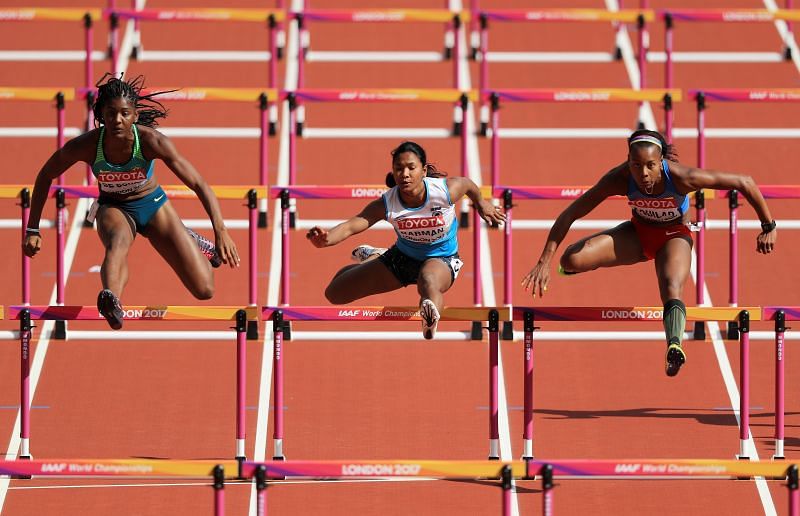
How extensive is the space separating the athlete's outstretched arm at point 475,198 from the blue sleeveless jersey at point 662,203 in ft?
2.60

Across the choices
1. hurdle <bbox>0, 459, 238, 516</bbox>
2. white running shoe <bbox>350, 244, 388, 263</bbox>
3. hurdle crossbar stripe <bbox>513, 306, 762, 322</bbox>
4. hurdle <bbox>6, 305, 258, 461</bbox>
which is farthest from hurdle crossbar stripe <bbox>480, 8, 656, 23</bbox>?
hurdle <bbox>0, 459, 238, 516</bbox>

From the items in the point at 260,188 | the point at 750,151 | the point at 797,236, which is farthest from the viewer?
the point at 750,151

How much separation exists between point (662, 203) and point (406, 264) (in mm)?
1567

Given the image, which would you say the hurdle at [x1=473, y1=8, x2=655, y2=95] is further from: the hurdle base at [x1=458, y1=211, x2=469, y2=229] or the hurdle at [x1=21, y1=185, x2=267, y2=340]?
the hurdle at [x1=21, y1=185, x2=267, y2=340]

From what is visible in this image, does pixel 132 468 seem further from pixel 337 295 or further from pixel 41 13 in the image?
pixel 41 13

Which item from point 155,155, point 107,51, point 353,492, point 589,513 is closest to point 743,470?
point 589,513

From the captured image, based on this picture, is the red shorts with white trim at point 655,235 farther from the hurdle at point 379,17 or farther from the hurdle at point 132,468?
the hurdle at point 379,17

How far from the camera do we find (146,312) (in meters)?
11.0

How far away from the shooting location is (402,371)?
1315 centimetres

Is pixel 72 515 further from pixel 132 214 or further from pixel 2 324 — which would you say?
pixel 2 324

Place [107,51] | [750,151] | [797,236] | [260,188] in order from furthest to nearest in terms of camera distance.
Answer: [107,51] → [750,151] → [797,236] → [260,188]

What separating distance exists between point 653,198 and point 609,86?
596 cm

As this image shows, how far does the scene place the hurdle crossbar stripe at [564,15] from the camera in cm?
1622

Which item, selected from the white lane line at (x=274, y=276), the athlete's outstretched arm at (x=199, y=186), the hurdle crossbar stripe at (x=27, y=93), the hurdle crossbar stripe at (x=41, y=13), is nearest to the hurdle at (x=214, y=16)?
the hurdle crossbar stripe at (x=41, y=13)
